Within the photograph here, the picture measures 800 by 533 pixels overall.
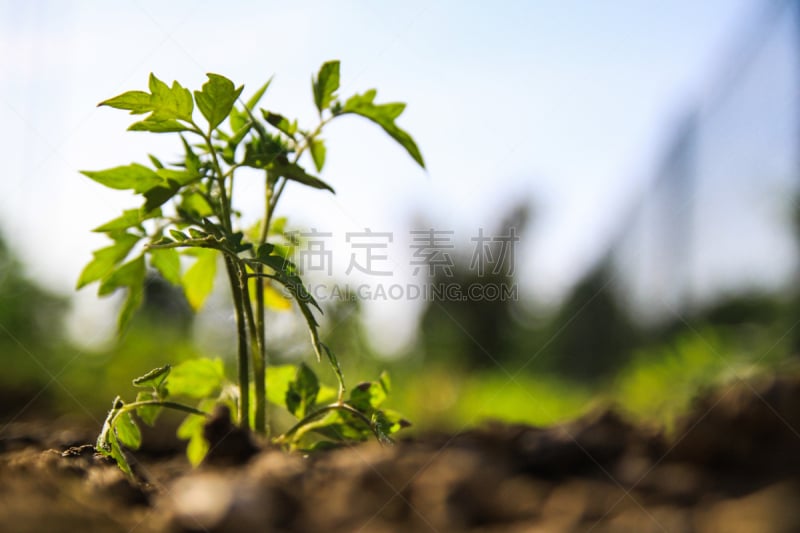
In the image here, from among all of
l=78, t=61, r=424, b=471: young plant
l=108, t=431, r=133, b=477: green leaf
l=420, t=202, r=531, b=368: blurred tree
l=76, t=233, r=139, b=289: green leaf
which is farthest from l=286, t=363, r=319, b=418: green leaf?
l=420, t=202, r=531, b=368: blurred tree

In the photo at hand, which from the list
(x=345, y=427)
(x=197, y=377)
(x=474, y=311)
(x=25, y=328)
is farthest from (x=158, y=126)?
(x=474, y=311)

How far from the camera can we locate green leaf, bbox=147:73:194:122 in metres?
1.01

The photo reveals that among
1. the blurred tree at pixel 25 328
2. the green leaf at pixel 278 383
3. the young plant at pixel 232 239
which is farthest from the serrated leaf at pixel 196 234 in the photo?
the blurred tree at pixel 25 328

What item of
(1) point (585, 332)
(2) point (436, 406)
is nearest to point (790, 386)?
(2) point (436, 406)

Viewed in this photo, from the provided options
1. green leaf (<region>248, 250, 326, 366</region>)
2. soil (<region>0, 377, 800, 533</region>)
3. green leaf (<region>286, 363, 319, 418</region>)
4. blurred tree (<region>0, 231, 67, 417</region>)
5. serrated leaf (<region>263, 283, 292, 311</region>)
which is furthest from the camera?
blurred tree (<region>0, 231, 67, 417</region>)

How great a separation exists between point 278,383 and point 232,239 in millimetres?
407

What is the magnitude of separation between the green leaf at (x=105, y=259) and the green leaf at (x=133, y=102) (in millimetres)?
307

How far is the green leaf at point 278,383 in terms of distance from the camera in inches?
51.2

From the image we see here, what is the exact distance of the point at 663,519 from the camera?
0.57m

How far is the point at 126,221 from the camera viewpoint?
1.17 meters

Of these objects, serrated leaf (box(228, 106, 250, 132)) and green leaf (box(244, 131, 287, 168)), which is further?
serrated leaf (box(228, 106, 250, 132))

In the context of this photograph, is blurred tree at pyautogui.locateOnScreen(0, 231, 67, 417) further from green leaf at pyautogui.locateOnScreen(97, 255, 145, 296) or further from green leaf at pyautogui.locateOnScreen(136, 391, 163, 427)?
green leaf at pyautogui.locateOnScreen(136, 391, 163, 427)

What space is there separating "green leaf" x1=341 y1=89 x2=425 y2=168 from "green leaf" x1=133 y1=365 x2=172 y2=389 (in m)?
0.57

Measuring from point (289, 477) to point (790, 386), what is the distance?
789mm
